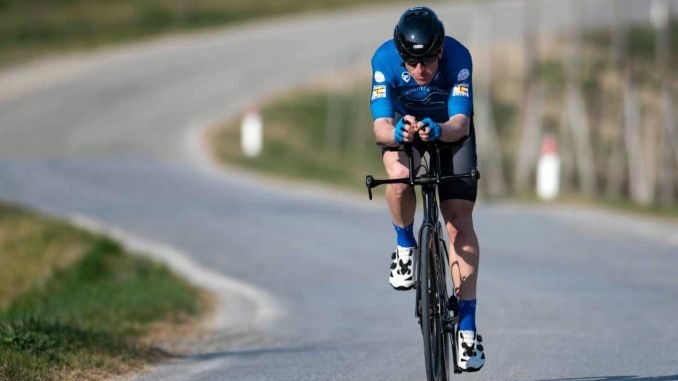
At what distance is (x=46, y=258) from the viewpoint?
17.4m

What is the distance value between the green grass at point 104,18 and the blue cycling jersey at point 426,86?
40.3 metres

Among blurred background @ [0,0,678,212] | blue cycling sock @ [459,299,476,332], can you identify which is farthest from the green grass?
blue cycling sock @ [459,299,476,332]

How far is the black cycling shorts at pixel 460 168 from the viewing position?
24.1ft

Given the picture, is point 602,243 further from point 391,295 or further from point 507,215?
point 391,295

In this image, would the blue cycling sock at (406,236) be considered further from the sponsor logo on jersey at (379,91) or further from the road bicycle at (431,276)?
the sponsor logo on jersey at (379,91)

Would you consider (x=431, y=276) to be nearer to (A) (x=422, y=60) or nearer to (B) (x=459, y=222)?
(B) (x=459, y=222)

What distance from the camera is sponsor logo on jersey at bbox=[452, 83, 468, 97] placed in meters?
7.28

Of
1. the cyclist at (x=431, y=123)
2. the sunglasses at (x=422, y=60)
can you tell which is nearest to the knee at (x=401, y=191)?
the cyclist at (x=431, y=123)

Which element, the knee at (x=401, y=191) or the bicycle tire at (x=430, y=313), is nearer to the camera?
the bicycle tire at (x=430, y=313)

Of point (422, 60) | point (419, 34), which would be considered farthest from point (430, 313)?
point (419, 34)

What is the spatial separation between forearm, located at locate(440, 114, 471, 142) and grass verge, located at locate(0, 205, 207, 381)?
249 cm

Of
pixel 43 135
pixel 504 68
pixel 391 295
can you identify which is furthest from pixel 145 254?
pixel 504 68

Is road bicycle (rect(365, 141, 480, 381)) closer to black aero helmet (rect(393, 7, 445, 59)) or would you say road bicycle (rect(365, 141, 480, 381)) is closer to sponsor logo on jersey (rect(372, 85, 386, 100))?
sponsor logo on jersey (rect(372, 85, 386, 100))

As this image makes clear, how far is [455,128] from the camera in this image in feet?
23.3
